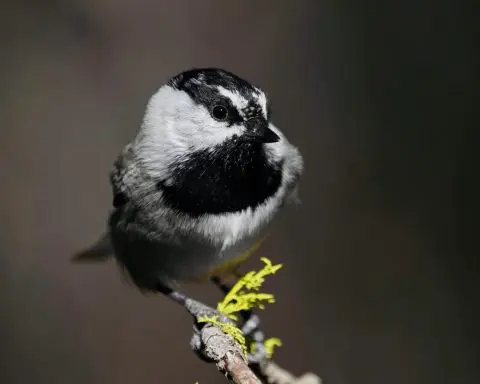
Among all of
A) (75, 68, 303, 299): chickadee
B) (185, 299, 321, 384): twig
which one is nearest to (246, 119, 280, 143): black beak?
(75, 68, 303, 299): chickadee

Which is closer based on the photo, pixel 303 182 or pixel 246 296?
pixel 246 296

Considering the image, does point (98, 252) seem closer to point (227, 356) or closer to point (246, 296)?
point (246, 296)

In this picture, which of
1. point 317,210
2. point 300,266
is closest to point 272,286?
point 300,266

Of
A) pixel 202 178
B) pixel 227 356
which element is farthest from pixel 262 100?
pixel 227 356

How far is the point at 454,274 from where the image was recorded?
11.7 ft

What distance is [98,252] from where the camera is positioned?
2666 mm

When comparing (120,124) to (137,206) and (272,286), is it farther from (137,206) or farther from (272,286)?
(137,206)

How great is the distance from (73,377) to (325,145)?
1.59 m

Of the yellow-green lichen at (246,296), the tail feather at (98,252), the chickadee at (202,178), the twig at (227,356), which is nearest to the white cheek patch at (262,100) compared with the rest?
the chickadee at (202,178)

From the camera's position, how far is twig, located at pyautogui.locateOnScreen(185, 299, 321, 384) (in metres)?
1.45

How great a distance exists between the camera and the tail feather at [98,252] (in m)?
2.59

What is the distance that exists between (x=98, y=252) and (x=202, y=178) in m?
0.88

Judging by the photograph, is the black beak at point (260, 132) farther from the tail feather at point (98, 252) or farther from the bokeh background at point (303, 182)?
the bokeh background at point (303, 182)

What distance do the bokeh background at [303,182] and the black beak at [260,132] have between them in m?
1.60
